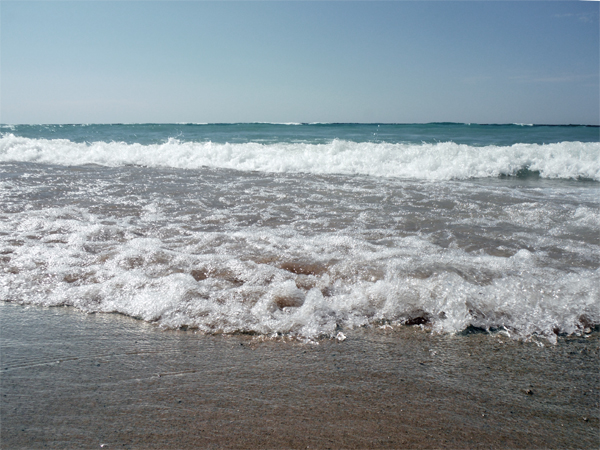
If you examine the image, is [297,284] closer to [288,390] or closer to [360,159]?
[288,390]

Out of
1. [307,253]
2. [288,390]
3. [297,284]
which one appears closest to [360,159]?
[307,253]

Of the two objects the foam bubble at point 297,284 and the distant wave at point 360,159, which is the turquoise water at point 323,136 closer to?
the distant wave at point 360,159

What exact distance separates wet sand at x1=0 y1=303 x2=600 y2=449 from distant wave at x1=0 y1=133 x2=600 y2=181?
6610 millimetres

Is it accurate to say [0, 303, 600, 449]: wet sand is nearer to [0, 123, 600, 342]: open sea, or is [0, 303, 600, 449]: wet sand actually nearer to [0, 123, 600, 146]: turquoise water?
[0, 123, 600, 342]: open sea

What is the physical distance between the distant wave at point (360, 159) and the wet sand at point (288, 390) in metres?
6.61

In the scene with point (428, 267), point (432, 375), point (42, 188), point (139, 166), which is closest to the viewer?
point (432, 375)

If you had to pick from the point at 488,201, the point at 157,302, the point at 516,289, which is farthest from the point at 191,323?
the point at 488,201

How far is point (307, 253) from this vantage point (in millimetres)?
3279

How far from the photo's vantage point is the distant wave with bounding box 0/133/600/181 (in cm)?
868

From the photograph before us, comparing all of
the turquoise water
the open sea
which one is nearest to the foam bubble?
the open sea

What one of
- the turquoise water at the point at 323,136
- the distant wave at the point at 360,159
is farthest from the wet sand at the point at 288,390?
the turquoise water at the point at 323,136

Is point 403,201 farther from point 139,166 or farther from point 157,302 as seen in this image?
point 139,166

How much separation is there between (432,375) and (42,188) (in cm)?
677

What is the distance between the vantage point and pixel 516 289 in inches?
99.8
